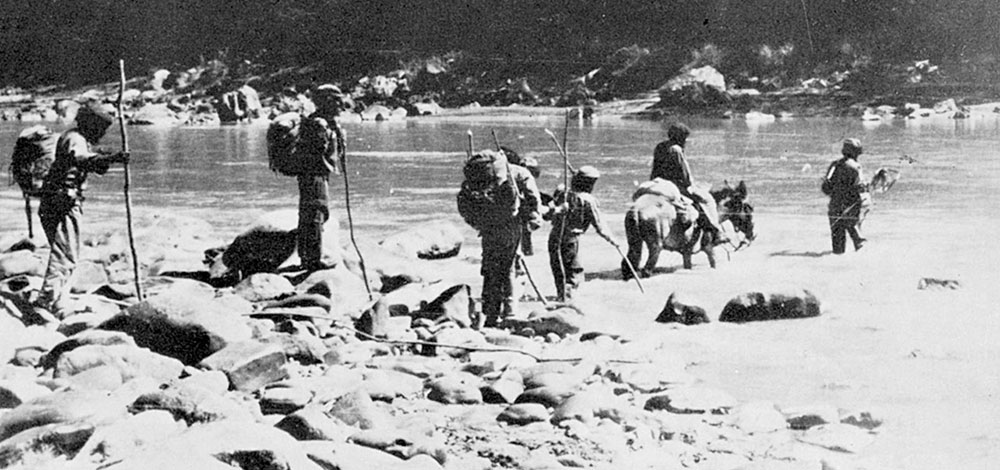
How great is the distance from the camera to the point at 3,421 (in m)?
6.15

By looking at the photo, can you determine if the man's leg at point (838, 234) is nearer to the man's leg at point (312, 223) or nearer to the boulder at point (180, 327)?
the man's leg at point (312, 223)

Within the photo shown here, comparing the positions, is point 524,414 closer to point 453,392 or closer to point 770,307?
point 453,392

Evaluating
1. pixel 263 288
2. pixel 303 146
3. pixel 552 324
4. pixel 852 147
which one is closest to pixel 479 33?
pixel 852 147

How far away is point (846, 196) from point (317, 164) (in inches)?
250

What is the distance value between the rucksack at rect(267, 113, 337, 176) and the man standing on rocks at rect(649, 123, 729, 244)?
3.78m

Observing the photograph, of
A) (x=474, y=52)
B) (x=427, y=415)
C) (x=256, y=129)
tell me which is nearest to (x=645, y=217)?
(x=427, y=415)

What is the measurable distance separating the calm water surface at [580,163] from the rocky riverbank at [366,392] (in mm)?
4967

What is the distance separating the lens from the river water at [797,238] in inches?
303

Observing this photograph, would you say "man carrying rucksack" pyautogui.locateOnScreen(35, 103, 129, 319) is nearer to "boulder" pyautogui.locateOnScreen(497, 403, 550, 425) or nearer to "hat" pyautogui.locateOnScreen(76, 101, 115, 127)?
"hat" pyautogui.locateOnScreen(76, 101, 115, 127)

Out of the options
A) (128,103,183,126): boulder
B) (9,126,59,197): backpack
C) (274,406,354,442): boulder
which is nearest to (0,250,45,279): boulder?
(9,126,59,197): backpack

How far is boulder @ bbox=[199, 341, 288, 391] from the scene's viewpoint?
728 cm

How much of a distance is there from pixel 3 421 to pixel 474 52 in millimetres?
59818

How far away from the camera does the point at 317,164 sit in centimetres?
1173

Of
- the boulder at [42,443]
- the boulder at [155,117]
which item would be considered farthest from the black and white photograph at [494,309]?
the boulder at [155,117]
